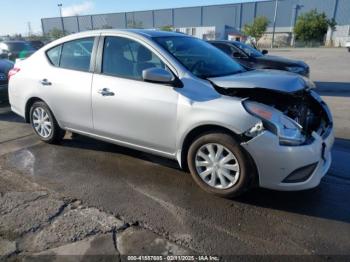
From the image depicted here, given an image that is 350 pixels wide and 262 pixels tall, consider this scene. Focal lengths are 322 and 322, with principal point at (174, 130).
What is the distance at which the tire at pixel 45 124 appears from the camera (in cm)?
489

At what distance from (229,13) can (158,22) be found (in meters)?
20.7

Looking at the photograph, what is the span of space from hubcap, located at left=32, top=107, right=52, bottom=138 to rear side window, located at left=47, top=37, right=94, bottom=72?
2.64ft

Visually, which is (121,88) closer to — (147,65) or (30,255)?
(147,65)

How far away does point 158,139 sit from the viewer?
3.72m

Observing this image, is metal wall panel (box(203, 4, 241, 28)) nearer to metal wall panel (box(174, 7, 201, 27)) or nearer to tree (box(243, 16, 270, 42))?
Answer: metal wall panel (box(174, 7, 201, 27))

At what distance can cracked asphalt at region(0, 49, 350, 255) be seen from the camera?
2766mm

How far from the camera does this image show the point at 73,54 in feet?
14.9

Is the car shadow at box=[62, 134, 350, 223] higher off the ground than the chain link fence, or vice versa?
the chain link fence

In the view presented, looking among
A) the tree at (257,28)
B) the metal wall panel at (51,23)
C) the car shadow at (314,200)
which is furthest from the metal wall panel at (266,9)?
the car shadow at (314,200)

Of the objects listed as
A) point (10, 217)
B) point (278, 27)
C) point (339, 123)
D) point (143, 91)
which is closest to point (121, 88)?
point (143, 91)

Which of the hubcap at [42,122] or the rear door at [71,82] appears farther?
the hubcap at [42,122]

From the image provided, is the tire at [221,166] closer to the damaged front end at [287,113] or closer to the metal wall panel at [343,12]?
the damaged front end at [287,113]

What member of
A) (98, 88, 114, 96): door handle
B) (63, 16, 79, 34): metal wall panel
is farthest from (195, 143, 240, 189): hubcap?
(63, 16, 79, 34): metal wall panel

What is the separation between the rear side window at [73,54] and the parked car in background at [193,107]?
16mm
